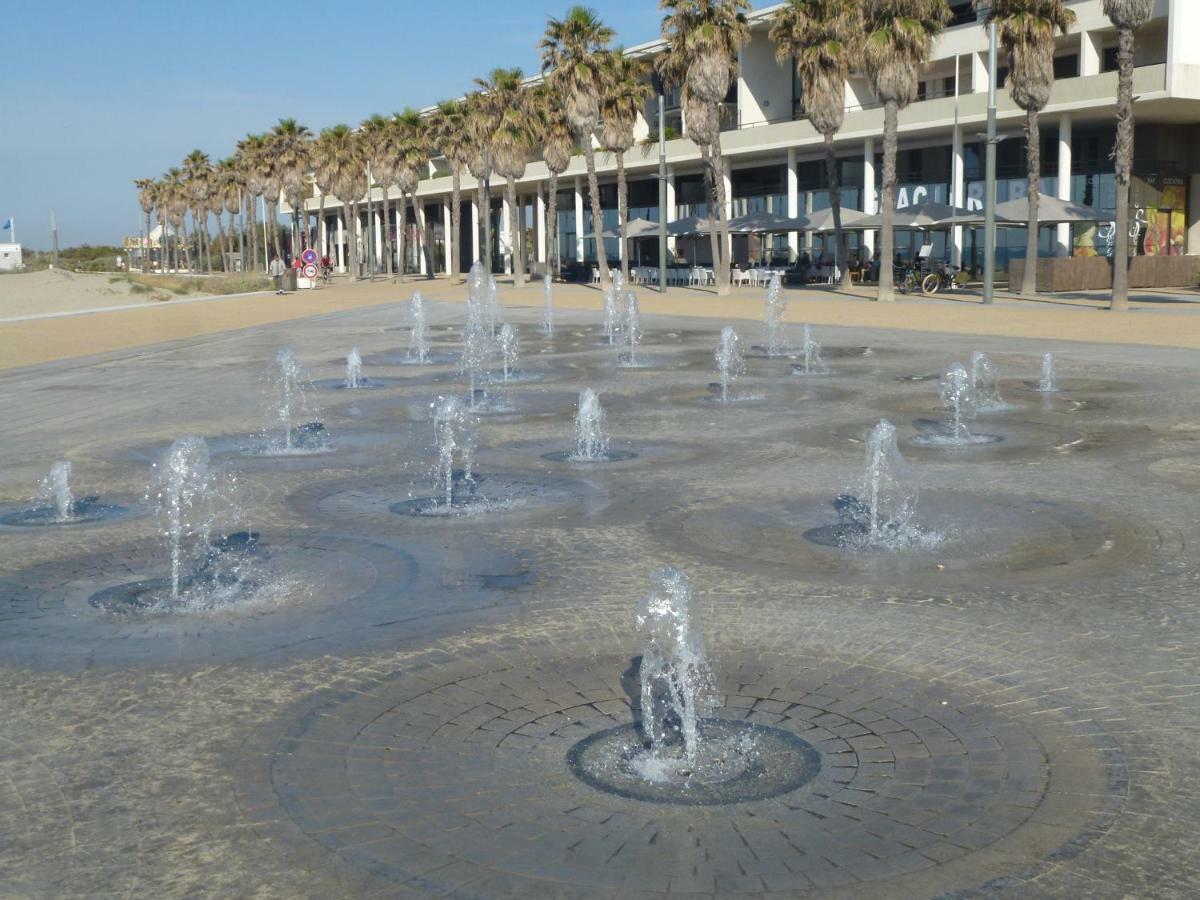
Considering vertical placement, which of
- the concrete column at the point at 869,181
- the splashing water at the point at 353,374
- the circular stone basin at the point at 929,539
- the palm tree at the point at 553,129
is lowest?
the circular stone basin at the point at 929,539

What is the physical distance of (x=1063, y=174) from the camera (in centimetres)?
4431

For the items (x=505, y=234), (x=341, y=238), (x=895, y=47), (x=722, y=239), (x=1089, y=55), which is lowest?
(x=722, y=239)

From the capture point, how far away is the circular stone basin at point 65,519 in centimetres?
917

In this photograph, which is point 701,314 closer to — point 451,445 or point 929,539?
point 451,445

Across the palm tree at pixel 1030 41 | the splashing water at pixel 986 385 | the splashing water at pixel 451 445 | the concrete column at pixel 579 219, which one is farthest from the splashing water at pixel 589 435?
the concrete column at pixel 579 219

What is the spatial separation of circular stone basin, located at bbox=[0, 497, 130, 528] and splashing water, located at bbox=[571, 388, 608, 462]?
12.5 ft

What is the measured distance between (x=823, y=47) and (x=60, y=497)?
3450 centimetres

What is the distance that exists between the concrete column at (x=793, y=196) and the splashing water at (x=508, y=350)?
3000 cm

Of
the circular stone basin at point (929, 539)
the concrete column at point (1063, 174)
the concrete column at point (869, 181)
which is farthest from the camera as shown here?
the concrete column at point (869, 181)

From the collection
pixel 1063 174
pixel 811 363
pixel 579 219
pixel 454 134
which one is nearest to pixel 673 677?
pixel 811 363

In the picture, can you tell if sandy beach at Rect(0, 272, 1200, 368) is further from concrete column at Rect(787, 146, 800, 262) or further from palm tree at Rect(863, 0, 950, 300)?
concrete column at Rect(787, 146, 800, 262)

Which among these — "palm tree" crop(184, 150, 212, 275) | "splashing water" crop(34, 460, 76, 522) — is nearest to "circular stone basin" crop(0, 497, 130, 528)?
"splashing water" crop(34, 460, 76, 522)

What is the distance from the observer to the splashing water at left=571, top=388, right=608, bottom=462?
459 inches

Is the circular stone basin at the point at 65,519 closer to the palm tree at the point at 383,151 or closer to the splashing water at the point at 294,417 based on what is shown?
the splashing water at the point at 294,417
